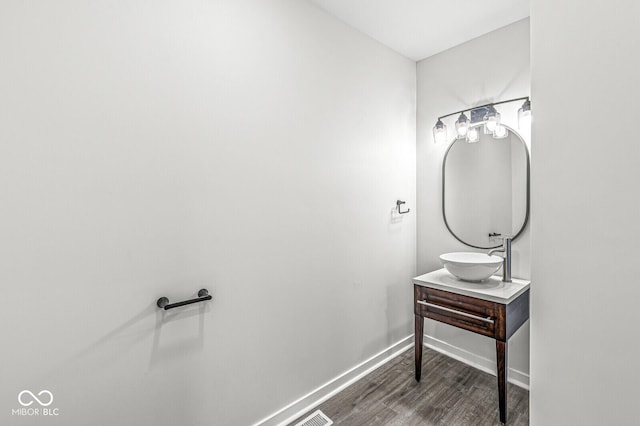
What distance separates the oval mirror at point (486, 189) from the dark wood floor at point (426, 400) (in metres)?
1.01

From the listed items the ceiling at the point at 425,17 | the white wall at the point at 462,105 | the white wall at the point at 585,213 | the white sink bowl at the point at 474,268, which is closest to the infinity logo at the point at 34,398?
the white wall at the point at 585,213

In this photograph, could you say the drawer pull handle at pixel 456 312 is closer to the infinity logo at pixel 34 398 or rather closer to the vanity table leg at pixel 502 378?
the vanity table leg at pixel 502 378

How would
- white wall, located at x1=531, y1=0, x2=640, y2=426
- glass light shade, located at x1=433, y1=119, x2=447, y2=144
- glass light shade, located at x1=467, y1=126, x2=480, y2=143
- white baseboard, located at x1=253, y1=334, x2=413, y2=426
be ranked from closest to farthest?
white wall, located at x1=531, y1=0, x2=640, y2=426 < white baseboard, located at x1=253, y1=334, x2=413, y2=426 < glass light shade, located at x1=467, y1=126, x2=480, y2=143 < glass light shade, located at x1=433, y1=119, x2=447, y2=144

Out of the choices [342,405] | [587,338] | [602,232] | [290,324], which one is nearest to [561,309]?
[587,338]

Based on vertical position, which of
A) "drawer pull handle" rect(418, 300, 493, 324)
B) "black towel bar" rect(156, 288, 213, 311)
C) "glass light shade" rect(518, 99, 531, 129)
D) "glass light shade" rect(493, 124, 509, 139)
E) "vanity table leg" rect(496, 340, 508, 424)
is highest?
"glass light shade" rect(518, 99, 531, 129)

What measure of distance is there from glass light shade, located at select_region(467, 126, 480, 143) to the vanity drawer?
3.95ft

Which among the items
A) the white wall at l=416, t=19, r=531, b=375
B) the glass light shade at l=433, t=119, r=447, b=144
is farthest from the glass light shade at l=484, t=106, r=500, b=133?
the glass light shade at l=433, t=119, r=447, b=144

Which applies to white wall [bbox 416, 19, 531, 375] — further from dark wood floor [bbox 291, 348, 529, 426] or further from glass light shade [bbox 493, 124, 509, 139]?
dark wood floor [bbox 291, 348, 529, 426]

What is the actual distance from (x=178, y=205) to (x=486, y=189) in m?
2.15

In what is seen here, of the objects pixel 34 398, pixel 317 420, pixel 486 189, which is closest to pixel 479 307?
pixel 486 189

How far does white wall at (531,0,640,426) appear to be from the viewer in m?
0.47

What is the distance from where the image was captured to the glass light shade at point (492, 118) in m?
2.05

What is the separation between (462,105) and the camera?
7.67 feet

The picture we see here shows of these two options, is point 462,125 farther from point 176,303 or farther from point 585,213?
point 176,303
